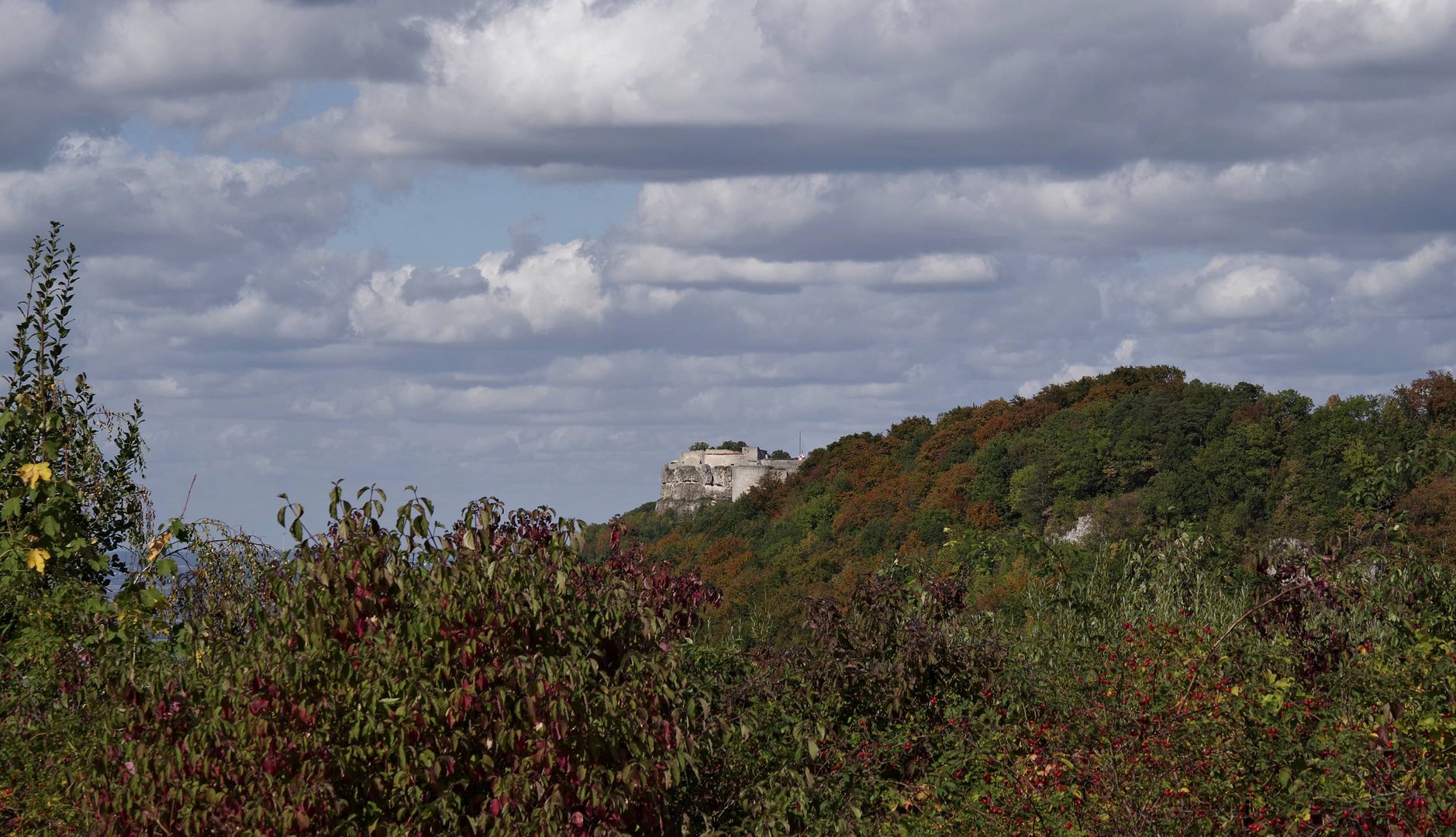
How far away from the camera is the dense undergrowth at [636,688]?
4.93m

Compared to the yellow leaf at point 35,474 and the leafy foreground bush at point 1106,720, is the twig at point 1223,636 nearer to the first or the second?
the leafy foreground bush at point 1106,720

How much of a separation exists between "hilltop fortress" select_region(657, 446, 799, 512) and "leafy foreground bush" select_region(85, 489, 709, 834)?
74.7 metres

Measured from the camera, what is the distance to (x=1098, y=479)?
39.5 metres

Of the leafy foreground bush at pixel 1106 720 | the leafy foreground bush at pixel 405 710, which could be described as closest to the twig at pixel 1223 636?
the leafy foreground bush at pixel 1106 720

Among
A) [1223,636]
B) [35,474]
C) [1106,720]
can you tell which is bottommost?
[1106,720]

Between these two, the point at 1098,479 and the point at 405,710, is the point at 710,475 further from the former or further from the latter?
the point at 405,710

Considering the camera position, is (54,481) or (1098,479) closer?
(54,481)

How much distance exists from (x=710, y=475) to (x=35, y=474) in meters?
80.0

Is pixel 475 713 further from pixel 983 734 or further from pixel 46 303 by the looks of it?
pixel 46 303

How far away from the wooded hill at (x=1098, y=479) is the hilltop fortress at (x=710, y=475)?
1253 inches

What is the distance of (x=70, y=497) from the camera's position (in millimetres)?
7918

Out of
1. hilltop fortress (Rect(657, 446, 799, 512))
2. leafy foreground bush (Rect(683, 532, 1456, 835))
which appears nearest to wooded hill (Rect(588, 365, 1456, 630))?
leafy foreground bush (Rect(683, 532, 1456, 835))

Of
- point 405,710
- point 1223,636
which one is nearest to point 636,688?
point 405,710

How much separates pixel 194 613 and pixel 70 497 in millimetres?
1607
